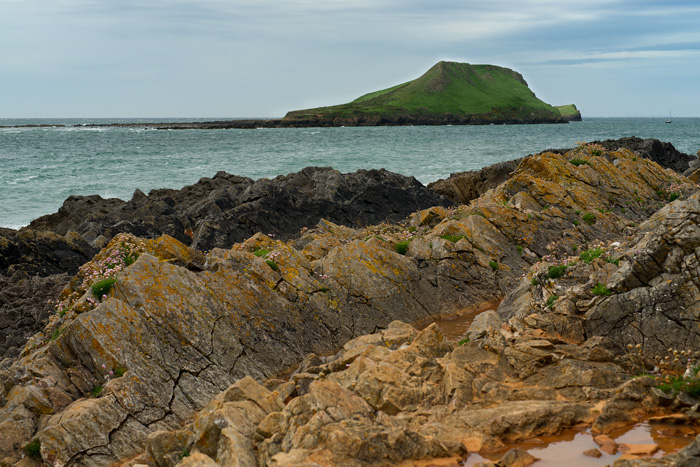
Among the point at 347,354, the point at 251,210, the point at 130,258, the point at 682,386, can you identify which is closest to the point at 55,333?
the point at 130,258

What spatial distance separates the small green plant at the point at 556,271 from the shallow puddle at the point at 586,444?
602cm

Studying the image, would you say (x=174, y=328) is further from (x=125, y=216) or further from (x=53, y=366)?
(x=125, y=216)

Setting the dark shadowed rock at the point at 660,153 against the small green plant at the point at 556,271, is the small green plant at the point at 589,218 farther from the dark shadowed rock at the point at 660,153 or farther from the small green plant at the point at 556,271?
the dark shadowed rock at the point at 660,153

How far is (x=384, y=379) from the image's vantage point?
9672mm

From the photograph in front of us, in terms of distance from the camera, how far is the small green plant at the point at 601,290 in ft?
40.2

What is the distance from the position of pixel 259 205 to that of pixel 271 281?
12.4 meters

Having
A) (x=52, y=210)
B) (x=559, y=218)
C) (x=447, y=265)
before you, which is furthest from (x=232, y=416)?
(x=52, y=210)

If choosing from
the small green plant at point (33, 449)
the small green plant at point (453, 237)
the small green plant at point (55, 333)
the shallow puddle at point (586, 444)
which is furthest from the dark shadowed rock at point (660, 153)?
the small green plant at point (33, 449)

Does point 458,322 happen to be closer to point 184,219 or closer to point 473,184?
point 184,219

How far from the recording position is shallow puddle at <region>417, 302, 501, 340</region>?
1610 cm

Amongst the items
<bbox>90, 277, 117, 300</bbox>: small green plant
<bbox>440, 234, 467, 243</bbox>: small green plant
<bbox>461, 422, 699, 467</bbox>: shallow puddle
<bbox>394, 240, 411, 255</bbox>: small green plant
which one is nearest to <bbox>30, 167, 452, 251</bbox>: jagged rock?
<bbox>394, 240, 411, 255</bbox>: small green plant

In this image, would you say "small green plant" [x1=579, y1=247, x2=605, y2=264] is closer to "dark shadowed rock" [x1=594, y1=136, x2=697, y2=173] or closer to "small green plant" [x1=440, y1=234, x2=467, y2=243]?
"small green plant" [x1=440, y1=234, x2=467, y2=243]

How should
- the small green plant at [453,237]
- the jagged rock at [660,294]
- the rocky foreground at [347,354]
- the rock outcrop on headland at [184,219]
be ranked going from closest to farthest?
the rocky foreground at [347,354] → the jagged rock at [660,294] → the rock outcrop on headland at [184,219] → the small green plant at [453,237]

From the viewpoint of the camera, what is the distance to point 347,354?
11570mm
